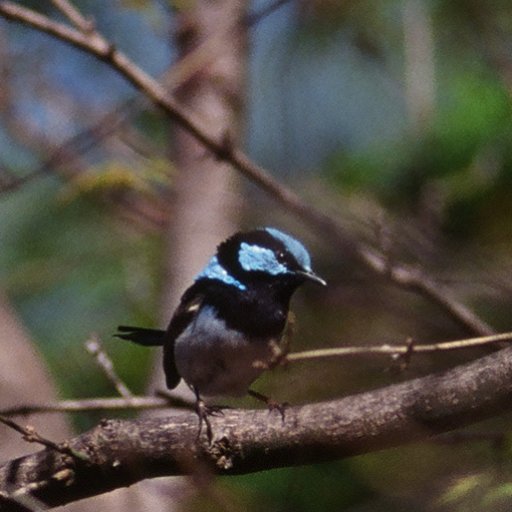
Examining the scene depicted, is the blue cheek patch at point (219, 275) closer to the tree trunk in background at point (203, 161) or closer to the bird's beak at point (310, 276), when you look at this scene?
the bird's beak at point (310, 276)

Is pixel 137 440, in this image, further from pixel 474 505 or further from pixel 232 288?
pixel 232 288

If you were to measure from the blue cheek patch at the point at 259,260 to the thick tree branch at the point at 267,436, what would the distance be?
105 centimetres

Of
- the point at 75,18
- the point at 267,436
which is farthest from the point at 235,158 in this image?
the point at 267,436

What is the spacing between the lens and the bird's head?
374 centimetres

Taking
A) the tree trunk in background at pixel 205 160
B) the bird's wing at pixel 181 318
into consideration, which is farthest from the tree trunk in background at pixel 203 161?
the bird's wing at pixel 181 318

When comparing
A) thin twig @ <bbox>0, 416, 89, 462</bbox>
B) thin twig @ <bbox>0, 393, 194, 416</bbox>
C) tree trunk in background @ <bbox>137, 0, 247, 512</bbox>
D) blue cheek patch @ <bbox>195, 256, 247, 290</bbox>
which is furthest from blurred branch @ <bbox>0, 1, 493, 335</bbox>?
thin twig @ <bbox>0, 416, 89, 462</bbox>

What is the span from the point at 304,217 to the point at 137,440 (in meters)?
1.46

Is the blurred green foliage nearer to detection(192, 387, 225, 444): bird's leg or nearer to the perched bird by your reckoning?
the perched bird

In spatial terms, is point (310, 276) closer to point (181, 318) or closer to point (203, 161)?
point (181, 318)

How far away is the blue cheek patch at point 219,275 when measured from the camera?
3.73 metres

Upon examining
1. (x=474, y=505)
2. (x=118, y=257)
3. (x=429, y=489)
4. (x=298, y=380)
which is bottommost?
(x=474, y=505)

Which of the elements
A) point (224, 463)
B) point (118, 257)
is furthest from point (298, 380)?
point (118, 257)

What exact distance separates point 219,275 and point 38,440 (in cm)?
143

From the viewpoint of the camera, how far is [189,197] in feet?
17.1
